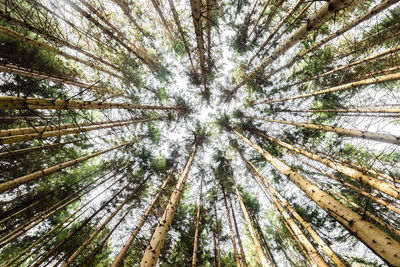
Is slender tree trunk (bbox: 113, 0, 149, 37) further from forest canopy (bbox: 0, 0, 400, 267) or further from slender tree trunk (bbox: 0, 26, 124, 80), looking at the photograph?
slender tree trunk (bbox: 0, 26, 124, 80)

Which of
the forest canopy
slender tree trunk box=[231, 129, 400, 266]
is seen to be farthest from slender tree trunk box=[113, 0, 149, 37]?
slender tree trunk box=[231, 129, 400, 266]

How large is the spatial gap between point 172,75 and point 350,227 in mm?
10644

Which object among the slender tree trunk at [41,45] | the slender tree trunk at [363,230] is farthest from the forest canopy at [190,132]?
the slender tree trunk at [363,230]

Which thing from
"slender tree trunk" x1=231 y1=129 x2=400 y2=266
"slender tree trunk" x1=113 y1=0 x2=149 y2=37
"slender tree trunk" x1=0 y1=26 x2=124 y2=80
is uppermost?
"slender tree trunk" x1=113 y1=0 x2=149 y2=37

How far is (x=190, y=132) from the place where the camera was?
460 inches

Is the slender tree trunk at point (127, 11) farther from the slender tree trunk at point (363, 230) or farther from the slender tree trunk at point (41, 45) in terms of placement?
the slender tree trunk at point (363, 230)

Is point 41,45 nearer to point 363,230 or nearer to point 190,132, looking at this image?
point 190,132

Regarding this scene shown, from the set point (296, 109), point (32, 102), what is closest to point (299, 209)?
point (296, 109)

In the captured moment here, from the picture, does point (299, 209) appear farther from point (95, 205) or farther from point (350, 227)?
point (95, 205)

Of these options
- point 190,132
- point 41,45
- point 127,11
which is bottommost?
point 190,132

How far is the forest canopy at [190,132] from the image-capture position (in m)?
5.90

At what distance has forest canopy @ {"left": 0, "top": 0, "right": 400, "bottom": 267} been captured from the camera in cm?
590

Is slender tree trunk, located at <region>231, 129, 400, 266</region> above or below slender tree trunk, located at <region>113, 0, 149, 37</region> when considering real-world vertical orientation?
below

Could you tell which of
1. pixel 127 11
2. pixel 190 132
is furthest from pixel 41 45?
pixel 190 132
